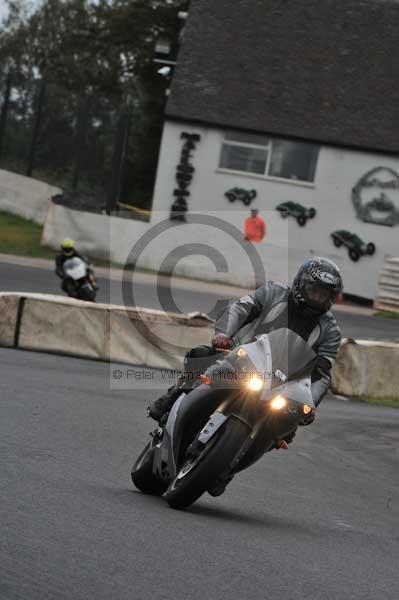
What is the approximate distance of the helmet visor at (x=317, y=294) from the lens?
732 centimetres

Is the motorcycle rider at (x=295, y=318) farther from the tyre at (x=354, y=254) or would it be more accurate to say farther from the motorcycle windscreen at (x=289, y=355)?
the tyre at (x=354, y=254)

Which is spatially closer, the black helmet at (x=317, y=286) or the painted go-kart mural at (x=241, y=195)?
the black helmet at (x=317, y=286)

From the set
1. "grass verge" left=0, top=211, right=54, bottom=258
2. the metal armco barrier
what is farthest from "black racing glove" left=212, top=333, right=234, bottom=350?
the metal armco barrier

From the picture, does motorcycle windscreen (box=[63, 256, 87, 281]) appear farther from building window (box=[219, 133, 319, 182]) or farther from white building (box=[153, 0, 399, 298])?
building window (box=[219, 133, 319, 182])

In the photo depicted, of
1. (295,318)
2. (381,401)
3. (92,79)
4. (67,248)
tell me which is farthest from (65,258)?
(92,79)

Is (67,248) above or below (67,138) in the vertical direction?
below

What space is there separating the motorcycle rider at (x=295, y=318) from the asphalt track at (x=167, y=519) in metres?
0.83

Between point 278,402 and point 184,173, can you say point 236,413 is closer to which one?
point 278,402

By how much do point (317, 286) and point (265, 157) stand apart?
28.2 metres

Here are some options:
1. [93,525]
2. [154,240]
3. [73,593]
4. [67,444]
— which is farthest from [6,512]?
[154,240]

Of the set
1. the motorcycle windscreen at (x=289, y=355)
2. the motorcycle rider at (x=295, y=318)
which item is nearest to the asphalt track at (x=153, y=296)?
the motorcycle rider at (x=295, y=318)

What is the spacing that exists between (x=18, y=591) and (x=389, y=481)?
20.6ft

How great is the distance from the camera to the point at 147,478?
25.5 ft

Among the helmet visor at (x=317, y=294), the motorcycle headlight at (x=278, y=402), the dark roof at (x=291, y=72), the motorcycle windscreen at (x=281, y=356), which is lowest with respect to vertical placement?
the motorcycle headlight at (x=278, y=402)
